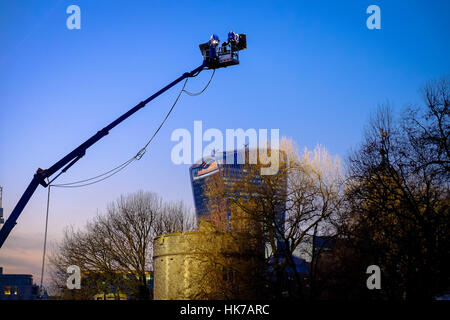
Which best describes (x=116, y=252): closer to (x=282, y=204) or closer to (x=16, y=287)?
(x=282, y=204)

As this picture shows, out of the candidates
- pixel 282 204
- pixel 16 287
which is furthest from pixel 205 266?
pixel 16 287

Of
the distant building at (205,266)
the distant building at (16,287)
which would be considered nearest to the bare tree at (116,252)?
the distant building at (205,266)

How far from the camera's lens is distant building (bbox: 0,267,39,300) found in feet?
474

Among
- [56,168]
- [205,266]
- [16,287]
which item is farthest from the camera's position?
[16,287]

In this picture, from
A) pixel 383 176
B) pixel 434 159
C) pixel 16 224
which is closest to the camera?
pixel 16 224

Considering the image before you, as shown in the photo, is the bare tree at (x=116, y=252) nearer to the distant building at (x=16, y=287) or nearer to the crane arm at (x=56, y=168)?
the crane arm at (x=56, y=168)

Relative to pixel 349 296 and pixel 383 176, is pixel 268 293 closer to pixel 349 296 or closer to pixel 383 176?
pixel 349 296

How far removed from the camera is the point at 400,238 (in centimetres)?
2755

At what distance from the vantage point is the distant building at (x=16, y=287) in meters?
144

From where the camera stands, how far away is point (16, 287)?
148 meters

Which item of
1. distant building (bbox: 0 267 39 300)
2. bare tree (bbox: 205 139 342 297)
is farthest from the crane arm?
distant building (bbox: 0 267 39 300)

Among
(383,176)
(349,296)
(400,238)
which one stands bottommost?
(349,296)
